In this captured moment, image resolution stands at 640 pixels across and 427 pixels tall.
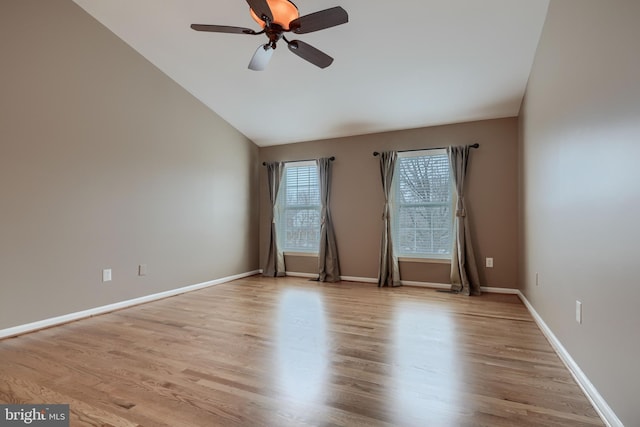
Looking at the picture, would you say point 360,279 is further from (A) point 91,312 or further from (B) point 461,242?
(A) point 91,312

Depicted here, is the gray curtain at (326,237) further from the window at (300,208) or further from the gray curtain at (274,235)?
the gray curtain at (274,235)

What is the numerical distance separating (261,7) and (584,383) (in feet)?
9.70

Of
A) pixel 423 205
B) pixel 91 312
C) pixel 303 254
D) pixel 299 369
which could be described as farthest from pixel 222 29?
pixel 303 254

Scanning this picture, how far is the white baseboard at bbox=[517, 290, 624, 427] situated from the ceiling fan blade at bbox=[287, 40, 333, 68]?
2.73 m

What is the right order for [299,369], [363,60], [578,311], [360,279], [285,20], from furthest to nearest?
1. [360,279]
2. [363,60]
3. [285,20]
4. [299,369]
5. [578,311]

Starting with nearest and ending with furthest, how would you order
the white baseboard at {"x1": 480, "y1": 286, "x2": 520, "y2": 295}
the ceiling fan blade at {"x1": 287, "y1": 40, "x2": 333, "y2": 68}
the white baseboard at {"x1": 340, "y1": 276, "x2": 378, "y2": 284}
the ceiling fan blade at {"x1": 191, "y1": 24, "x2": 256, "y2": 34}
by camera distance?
the ceiling fan blade at {"x1": 191, "y1": 24, "x2": 256, "y2": 34}
the ceiling fan blade at {"x1": 287, "y1": 40, "x2": 333, "y2": 68}
the white baseboard at {"x1": 480, "y1": 286, "x2": 520, "y2": 295}
the white baseboard at {"x1": 340, "y1": 276, "x2": 378, "y2": 284}

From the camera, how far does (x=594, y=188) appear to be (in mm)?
1620

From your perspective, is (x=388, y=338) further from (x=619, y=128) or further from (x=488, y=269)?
(x=488, y=269)

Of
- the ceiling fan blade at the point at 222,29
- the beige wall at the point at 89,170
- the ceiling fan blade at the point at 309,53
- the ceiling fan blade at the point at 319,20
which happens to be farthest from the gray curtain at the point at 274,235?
the ceiling fan blade at the point at 319,20

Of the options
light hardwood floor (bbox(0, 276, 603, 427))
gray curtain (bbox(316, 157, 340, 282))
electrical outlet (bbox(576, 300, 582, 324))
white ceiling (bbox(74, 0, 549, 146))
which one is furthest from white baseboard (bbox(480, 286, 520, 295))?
electrical outlet (bbox(576, 300, 582, 324))

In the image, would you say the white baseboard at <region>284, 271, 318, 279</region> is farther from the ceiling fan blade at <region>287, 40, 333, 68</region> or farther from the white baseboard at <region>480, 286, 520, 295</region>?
the ceiling fan blade at <region>287, 40, 333, 68</region>

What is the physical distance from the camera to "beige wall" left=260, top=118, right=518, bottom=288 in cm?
408

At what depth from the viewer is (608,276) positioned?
1.46 meters

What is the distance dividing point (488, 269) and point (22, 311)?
197 inches
